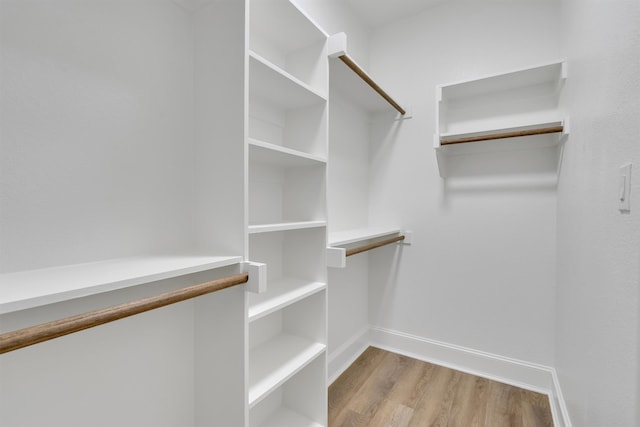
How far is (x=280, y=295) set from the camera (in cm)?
121

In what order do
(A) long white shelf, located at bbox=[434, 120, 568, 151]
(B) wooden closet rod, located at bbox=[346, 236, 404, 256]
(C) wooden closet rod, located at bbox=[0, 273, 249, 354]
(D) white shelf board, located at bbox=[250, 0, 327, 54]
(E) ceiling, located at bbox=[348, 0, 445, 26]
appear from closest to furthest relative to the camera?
(C) wooden closet rod, located at bbox=[0, 273, 249, 354], (D) white shelf board, located at bbox=[250, 0, 327, 54], (B) wooden closet rod, located at bbox=[346, 236, 404, 256], (A) long white shelf, located at bbox=[434, 120, 568, 151], (E) ceiling, located at bbox=[348, 0, 445, 26]

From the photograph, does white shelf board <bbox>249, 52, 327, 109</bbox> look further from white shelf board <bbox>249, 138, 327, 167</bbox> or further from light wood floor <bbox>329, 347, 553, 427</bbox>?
light wood floor <bbox>329, 347, 553, 427</bbox>

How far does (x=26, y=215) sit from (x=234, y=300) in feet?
1.95

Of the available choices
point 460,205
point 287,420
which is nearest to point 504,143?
point 460,205

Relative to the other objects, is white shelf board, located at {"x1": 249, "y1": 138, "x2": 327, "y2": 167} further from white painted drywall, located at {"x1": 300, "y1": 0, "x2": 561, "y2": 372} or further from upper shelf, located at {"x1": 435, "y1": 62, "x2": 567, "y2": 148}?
upper shelf, located at {"x1": 435, "y1": 62, "x2": 567, "y2": 148}

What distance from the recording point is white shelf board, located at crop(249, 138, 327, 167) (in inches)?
41.3

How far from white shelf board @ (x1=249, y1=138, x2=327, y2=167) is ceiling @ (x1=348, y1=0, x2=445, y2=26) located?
148 cm

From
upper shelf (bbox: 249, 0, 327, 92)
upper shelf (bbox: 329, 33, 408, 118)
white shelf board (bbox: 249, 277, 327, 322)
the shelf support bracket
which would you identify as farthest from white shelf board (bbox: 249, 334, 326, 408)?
upper shelf (bbox: 329, 33, 408, 118)

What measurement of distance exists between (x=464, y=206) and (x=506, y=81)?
2.72ft

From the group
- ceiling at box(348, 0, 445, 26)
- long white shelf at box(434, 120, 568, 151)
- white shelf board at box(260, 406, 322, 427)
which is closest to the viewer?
white shelf board at box(260, 406, 322, 427)

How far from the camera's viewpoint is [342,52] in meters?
1.36

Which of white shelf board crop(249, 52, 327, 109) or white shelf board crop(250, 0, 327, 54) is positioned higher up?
white shelf board crop(250, 0, 327, 54)

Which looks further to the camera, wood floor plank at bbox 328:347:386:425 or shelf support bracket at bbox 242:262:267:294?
wood floor plank at bbox 328:347:386:425

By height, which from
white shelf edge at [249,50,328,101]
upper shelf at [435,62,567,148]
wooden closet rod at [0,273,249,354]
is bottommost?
wooden closet rod at [0,273,249,354]
